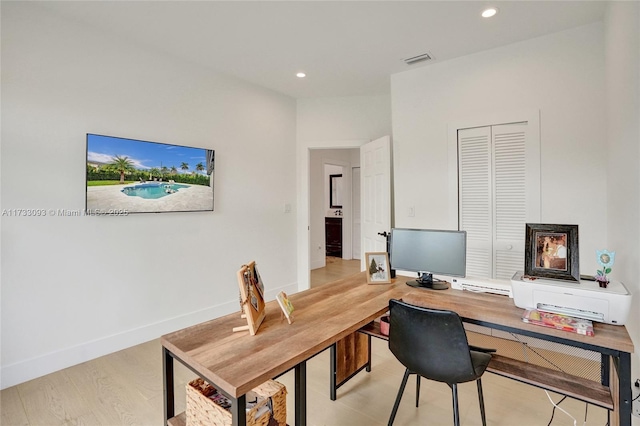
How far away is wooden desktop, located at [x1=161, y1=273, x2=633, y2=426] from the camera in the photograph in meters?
1.06

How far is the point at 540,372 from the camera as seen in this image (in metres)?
1.52

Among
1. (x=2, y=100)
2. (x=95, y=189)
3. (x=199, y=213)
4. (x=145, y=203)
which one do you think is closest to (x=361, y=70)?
(x=199, y=213)

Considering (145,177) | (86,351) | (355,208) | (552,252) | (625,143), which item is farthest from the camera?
(355,208)

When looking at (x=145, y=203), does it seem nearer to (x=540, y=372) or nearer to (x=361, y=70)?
(x=361, y=70)

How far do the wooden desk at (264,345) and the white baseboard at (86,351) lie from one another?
66cm

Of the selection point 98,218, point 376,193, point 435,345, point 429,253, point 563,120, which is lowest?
point 435,345

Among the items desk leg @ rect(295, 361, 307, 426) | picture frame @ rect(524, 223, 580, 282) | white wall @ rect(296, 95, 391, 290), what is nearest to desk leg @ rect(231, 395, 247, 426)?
desk leg @ rect(295, 361, 307, 426)

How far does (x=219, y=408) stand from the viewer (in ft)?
3.79

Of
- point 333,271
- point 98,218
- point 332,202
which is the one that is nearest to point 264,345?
point 98,218

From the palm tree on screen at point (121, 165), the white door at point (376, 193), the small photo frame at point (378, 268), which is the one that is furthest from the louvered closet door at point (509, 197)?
the palm tree on screen at point (121, 165)

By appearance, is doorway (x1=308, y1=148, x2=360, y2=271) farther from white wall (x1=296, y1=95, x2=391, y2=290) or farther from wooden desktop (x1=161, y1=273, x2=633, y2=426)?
wooden desktop (x1=161, y1=273, x2=633, y2=426)

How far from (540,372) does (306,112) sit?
3.77 m

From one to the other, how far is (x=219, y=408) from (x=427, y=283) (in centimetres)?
142

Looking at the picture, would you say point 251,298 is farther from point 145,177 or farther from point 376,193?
point 376,193
